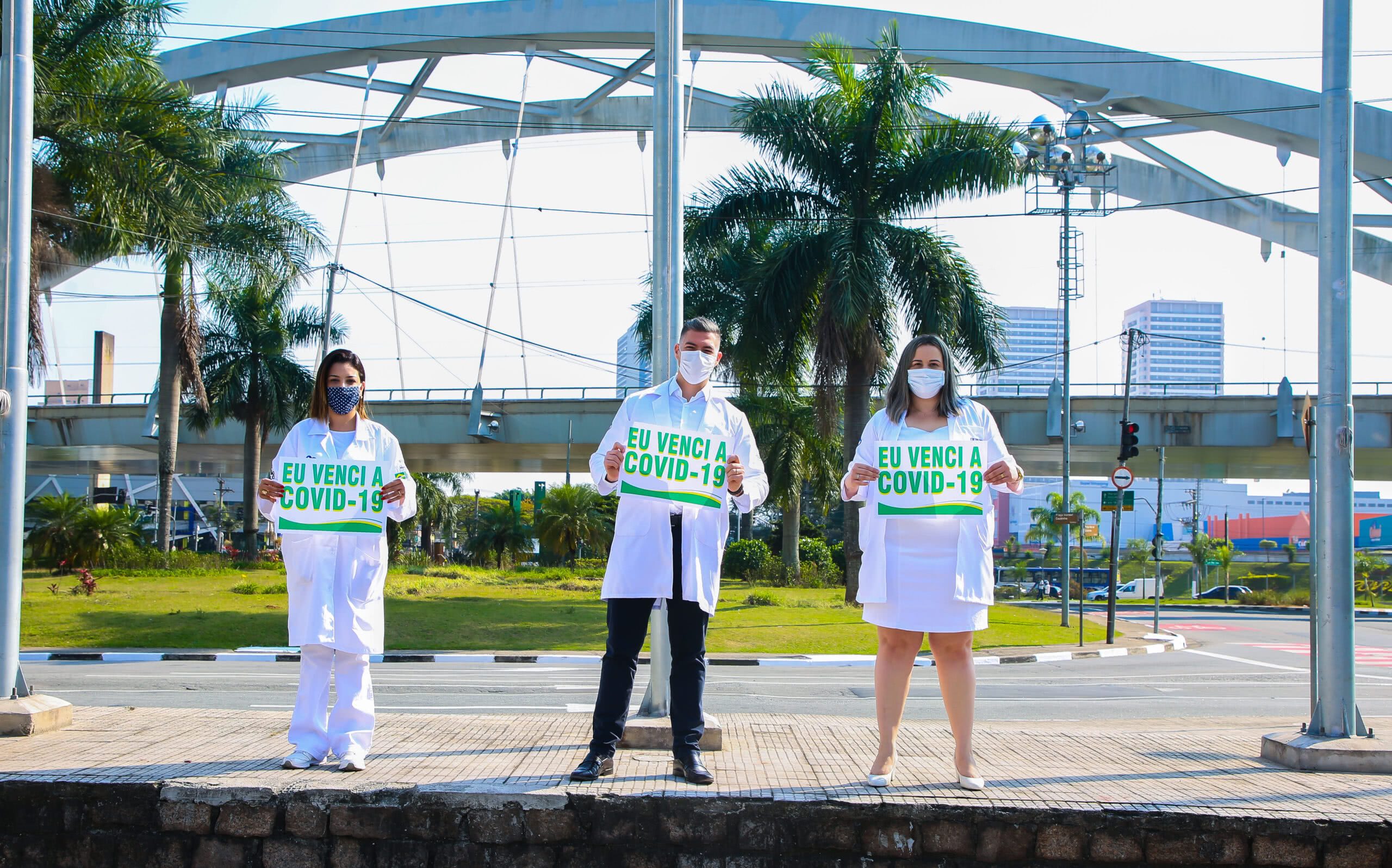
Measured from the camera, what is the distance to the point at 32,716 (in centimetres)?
593

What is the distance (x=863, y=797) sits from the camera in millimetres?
4633

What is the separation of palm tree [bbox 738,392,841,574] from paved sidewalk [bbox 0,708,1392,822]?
2943 cm

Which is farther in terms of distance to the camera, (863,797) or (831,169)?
(831,169)

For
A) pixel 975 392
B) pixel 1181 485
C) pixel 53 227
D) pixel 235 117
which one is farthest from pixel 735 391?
pixel 1181 485

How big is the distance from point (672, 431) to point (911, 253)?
731 inches

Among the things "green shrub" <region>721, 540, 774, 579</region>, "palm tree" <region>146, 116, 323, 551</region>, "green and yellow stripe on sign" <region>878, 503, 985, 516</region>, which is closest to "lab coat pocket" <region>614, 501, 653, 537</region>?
"green and yellow stripe on sign" <region>878, 503, 985, 516</region>

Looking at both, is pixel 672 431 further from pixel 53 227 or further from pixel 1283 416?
pixel 1283 416

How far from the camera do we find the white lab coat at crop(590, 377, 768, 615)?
16.3 ft

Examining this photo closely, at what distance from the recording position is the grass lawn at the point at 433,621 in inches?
665

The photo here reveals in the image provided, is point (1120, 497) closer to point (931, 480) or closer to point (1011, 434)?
point (1011, 434)

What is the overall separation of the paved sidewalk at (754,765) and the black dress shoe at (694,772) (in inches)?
2.4

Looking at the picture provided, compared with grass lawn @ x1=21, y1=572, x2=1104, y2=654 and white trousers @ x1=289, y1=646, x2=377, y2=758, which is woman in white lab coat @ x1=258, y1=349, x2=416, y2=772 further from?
grass lawn @ x1=21, y1=572, x2=1104, y2=654

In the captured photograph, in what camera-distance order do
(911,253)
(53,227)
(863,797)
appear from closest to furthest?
(863,797)
(53,227)
(911,253)

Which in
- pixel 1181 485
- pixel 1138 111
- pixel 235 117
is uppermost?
pixel 1138 111
